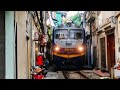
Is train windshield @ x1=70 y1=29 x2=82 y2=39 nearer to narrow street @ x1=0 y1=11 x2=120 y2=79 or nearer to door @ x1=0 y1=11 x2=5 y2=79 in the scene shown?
narrow street @ x1=0 y1=11 x2=120 y2=79

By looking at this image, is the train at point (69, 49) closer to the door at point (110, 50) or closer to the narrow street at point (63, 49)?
the narrow street at point (63, 49)

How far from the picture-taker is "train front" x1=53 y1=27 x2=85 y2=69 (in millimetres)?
23156

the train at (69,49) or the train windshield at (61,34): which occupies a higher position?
the train windshield at (61,34)

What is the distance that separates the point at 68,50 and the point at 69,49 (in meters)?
0.12

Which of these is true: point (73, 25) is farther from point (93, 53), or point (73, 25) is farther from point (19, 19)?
point (19, 19)

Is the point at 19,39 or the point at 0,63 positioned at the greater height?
the point at 19,39

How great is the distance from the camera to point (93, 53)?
31.2m

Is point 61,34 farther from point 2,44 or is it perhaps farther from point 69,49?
point 2,44

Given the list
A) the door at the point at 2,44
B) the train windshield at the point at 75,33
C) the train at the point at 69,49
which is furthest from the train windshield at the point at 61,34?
the door at the point at 2,44

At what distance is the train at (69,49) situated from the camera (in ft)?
76.0

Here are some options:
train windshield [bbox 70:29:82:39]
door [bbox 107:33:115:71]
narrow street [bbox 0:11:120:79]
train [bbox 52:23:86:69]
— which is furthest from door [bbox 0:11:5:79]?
door [bbox 107:33:115:71]

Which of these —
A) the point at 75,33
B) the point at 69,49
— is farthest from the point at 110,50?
the point at 69,49

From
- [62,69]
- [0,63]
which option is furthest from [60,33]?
[0,63]

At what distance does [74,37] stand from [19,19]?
12632 mm
